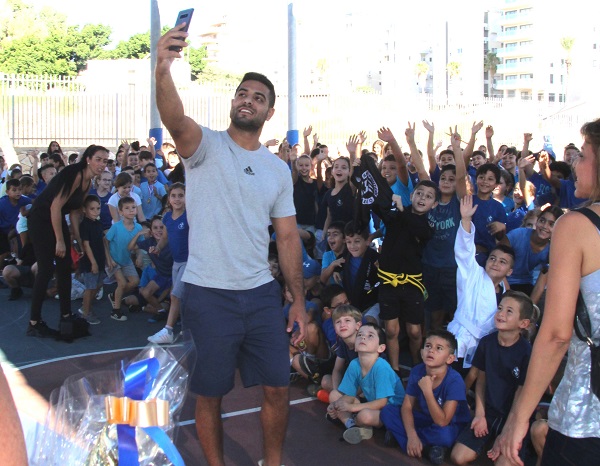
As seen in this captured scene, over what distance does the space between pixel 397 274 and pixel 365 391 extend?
1308 millimetres

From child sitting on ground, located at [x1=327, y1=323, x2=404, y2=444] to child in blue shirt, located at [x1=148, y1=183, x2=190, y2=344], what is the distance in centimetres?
239

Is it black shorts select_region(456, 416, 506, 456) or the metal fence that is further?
the metal fence

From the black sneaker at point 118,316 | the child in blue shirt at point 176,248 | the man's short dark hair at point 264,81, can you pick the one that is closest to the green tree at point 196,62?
the black sneaker at point 118,316

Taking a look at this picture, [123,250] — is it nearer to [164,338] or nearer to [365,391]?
[164,338]

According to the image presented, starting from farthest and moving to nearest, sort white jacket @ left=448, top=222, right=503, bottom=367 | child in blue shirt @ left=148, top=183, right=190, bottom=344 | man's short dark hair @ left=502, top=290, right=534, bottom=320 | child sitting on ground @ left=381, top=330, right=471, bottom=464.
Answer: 1. child in blue shirt @ left=148, top=183, right=190, bottom=344
2. white jacket @ left=448, top=222, right=503, bottom=367
3. man's short dark hair @ left=502, top=290, right=534, bottom=320
4. child sitting on ground @ left=381, top=330, right=471, bottom=464

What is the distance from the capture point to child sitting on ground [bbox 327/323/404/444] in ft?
16.8

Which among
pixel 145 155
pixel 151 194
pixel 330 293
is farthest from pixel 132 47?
pixel 330 293

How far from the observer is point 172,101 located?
3451 mm

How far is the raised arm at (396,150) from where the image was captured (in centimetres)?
707

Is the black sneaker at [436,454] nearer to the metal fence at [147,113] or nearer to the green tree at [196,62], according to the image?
the metal fence at [147,113]

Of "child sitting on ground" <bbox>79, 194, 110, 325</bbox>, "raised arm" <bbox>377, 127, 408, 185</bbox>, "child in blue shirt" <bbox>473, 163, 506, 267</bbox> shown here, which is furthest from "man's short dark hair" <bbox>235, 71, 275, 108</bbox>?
"child sitting on ground" <bbox>79, 194, 110, 325</bbox>

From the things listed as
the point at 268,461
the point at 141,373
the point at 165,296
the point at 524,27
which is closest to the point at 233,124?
the point at 268,461

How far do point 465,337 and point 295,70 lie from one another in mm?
11713

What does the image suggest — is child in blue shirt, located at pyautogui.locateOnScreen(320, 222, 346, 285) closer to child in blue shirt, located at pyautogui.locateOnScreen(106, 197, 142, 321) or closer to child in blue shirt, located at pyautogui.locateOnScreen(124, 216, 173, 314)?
child in blue shirt, located at pyautogui.locateOnScreen(124, 216, 173, 314)
